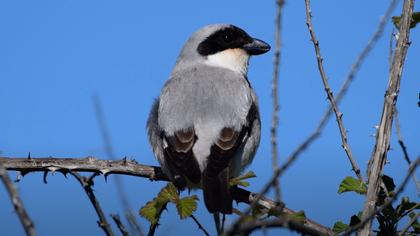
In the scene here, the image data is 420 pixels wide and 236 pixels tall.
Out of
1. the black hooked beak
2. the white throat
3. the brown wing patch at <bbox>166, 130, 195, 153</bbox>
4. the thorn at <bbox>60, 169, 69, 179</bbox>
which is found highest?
the black hooked beak

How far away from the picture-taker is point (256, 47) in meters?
5.33

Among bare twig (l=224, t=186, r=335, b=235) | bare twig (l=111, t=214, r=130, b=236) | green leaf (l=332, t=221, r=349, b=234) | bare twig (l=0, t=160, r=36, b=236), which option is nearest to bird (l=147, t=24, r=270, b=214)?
bare twig (l=224, t=186, r=335, b=235)

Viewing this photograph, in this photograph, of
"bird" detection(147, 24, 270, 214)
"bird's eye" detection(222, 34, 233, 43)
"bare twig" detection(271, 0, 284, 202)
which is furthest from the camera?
"bird's eye" detection(222, 34, 233, 43)

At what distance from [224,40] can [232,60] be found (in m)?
0.23

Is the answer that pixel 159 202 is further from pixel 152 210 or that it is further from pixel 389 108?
pixel 389 108

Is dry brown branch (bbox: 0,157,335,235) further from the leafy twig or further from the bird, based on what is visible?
the leafy twig

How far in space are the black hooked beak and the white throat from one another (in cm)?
5

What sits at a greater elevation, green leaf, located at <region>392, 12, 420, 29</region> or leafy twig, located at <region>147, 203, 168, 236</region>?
green leaf, located at <region>392, 12, 420, 29</region>

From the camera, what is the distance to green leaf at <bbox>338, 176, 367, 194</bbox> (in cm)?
314

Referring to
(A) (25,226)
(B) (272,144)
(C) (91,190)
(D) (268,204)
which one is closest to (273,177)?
(B) (272,144)

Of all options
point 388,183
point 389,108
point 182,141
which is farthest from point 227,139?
point 389,108

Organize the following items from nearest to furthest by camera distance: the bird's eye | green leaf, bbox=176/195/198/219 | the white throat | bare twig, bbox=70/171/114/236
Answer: bare twig, bbox=70/171/114/236
green leaf, bbox=176/195/198/219
the white throat
the bird's eye

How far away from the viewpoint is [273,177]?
1.58 meters

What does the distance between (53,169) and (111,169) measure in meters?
0.36
